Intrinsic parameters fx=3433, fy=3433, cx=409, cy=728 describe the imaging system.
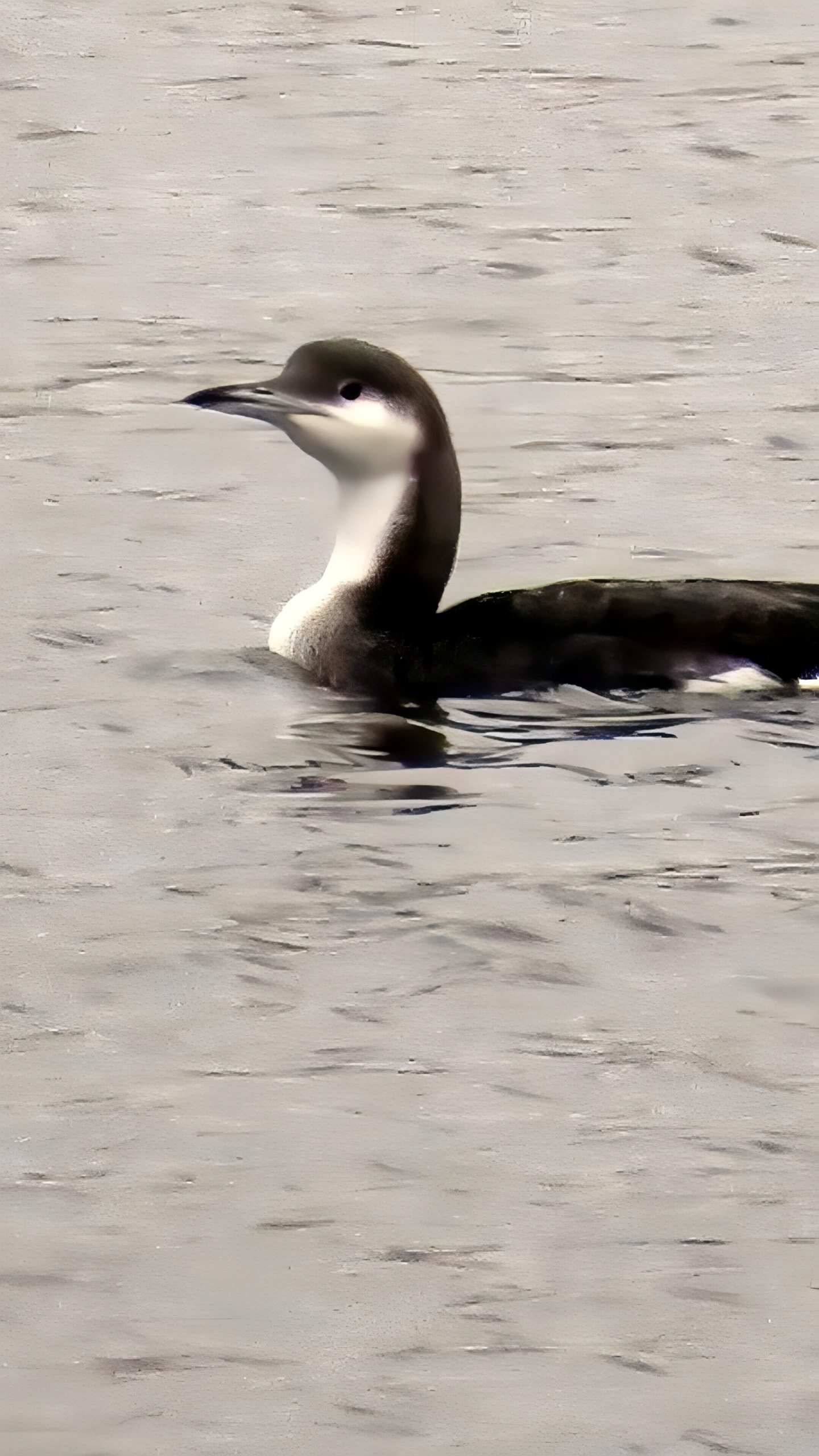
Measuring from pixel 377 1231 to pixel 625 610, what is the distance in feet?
9.69

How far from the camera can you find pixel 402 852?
730 cm

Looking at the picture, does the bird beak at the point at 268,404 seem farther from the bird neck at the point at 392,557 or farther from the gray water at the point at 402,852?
the gray water at the point at 402,852

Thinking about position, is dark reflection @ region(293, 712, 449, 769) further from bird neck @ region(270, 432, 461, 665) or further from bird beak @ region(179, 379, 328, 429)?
bird beak @ region(179, 379, 328, 429)

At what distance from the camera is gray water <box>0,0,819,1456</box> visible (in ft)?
17.0

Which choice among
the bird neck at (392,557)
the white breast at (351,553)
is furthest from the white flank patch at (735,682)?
the white breast at (351,553)

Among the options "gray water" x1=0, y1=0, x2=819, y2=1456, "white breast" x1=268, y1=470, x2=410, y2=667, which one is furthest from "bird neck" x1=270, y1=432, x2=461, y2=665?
"gray water" x1=0, y1=0, x2=819, y2=1456

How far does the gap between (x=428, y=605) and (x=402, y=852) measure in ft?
4.63

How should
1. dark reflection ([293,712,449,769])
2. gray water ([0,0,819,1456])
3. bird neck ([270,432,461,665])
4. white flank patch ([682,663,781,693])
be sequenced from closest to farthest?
1. gray water ([0,0,819,1456])
2. dark reflection ([293,712,449,769])
3. white flank patch ([682,663,781,693])
4. bird neck ([270,432,461,665])

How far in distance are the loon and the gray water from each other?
0.12 metres

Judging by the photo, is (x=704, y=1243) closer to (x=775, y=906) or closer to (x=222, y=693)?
(x=775, y=906)

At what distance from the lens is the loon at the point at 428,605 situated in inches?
320

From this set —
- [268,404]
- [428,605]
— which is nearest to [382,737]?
[428,605]

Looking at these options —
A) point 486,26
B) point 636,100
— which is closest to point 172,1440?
point 636,100

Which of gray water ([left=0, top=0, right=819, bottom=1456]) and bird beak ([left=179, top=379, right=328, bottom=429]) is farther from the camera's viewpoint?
bird beak ([left=179, top=379, right=328, bottom=429])
